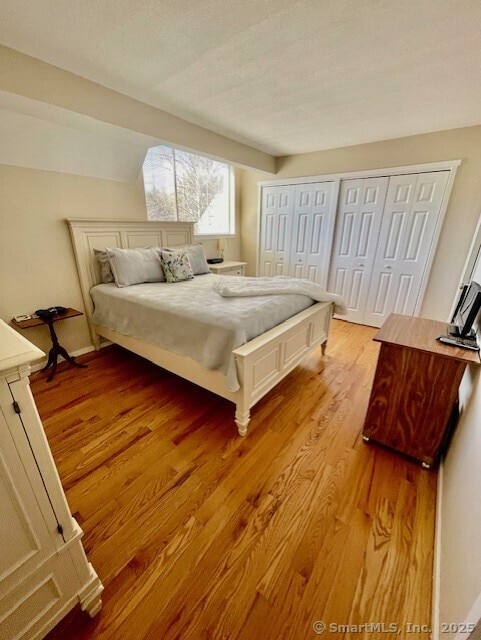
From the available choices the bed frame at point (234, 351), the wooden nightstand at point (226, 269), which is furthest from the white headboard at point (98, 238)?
the wooden nightstand at point (226, 269)

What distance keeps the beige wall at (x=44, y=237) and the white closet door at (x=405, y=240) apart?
3275 millimetres

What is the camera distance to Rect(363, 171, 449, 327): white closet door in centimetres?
298

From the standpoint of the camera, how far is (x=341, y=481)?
1.42 meters

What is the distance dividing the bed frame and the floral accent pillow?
49cm

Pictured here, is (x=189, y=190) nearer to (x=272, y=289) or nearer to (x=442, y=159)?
(x=272, y=289)

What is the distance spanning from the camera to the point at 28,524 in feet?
2.44

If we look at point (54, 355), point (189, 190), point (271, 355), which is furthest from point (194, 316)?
point (189, 190)

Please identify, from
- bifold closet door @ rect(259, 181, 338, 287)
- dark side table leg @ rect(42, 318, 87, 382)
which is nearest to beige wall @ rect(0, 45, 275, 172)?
bifold closet door @ rect(259, 181, 338, 287)

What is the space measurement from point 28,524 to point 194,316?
4.14 feet

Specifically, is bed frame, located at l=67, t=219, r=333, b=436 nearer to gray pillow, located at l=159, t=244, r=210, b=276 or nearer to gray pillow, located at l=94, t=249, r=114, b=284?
gray pillow, located at l=94, t=249, r=114, b=284

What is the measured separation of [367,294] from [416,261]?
0.69m

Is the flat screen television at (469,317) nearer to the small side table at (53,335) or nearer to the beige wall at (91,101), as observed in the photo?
the beige wall at (91,101)

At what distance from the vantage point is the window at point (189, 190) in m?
3.21

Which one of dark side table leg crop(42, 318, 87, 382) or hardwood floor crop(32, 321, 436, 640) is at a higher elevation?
dark side table leg crop(42, 318, 87, 382)
